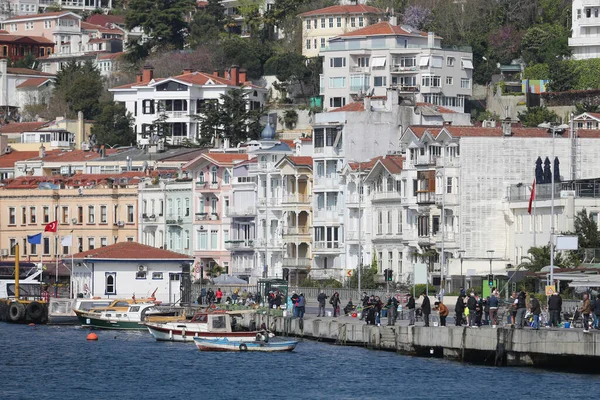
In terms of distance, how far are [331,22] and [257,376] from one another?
113715 millimetres

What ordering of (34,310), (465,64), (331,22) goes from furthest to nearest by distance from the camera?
(331,22)
(465,64)
(34,310)

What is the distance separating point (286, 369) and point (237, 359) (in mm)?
5359

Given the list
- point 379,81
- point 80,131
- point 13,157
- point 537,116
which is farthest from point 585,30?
point 13,157

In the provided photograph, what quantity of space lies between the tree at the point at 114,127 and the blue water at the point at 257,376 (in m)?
85.9

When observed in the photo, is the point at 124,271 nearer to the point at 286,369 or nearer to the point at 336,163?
the point at 336,163

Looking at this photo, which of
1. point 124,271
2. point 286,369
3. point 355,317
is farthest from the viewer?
point 124,271

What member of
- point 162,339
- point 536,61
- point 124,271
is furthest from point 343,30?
point 162,339

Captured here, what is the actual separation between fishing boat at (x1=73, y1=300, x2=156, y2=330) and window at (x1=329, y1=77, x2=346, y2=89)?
6381cm

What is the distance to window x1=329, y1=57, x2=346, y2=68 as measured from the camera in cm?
16800

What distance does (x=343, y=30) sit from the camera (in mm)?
189500

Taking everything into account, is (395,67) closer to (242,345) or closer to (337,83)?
(337,83)

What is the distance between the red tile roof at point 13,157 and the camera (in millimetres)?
168000

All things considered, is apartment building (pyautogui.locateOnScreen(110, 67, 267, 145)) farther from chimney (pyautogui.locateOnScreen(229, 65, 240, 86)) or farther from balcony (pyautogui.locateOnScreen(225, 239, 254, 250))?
balcony (pyautogui.locateOnScreen(225, 239, 254, 250))

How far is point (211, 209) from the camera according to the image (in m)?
137
